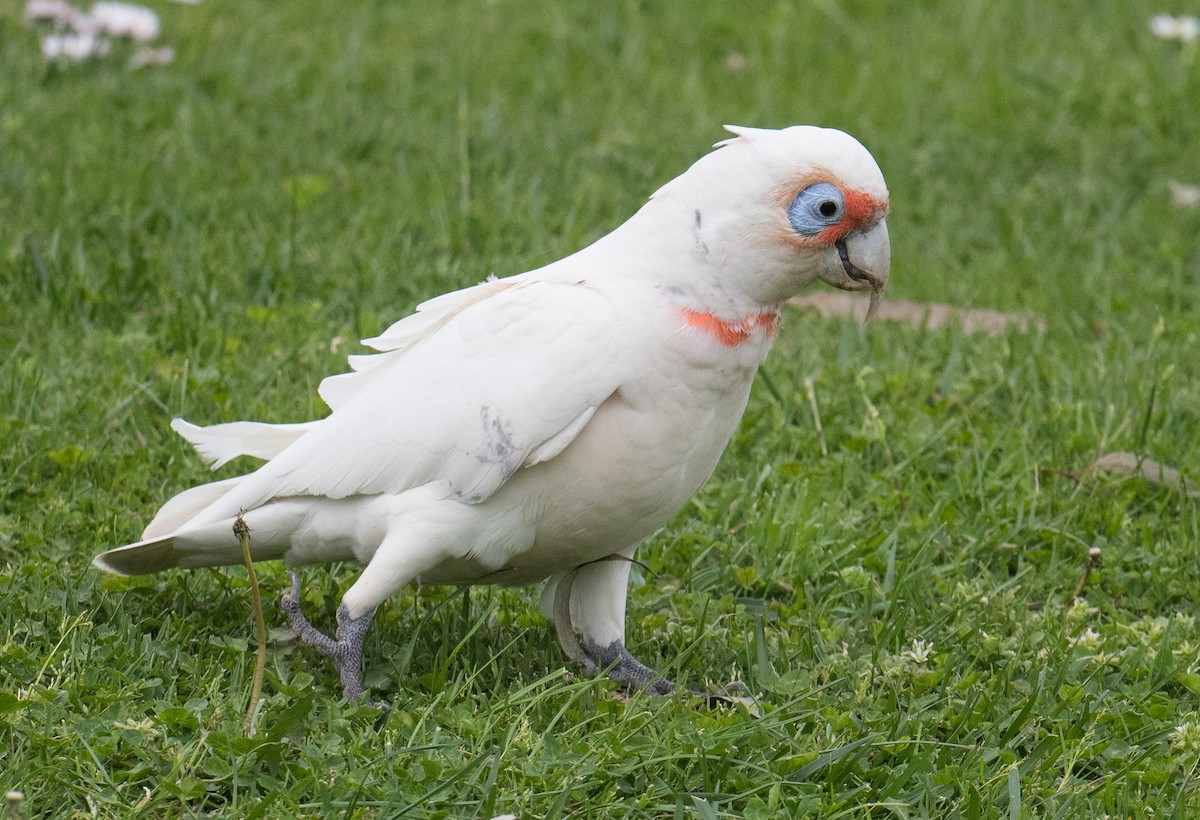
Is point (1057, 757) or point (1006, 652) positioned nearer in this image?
point (1057, 757)

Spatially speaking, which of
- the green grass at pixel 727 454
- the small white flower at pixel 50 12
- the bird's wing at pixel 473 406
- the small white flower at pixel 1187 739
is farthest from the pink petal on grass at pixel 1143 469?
the small white flower at pixel 50 12

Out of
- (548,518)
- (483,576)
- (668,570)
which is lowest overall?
(668,570)

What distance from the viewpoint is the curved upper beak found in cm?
283

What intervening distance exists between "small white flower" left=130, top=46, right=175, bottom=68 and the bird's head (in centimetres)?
399

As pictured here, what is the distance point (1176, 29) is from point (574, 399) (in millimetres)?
5271

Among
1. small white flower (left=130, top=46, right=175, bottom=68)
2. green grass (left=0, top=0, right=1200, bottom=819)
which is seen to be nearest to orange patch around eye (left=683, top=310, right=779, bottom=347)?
green grass (left=0, top=0, right=1200, bottom=819)

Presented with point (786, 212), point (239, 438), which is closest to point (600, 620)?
point (239, 438)

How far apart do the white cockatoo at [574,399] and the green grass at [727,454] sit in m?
0.28

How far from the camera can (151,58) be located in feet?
20.3

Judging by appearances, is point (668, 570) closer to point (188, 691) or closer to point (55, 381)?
point (188, 691)

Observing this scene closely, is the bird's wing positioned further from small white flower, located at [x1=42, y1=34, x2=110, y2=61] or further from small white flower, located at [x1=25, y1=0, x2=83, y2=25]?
small white flower, located at [x1=25, y1=0, x2=83, y2=25]

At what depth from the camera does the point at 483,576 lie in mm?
3088

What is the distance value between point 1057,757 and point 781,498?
3.89 ft

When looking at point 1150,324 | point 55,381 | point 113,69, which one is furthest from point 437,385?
point 113,69
